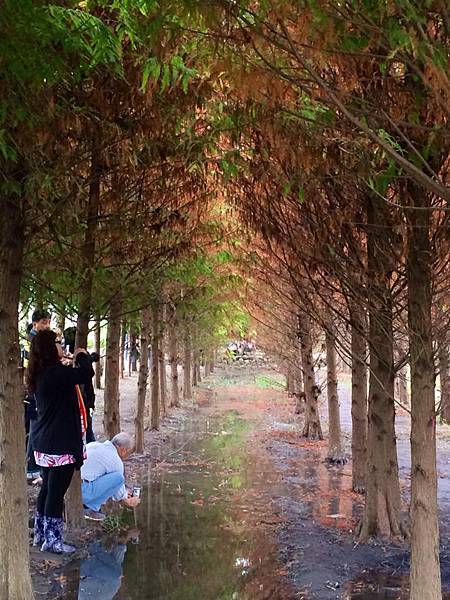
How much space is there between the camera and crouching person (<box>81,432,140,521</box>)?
274 inches

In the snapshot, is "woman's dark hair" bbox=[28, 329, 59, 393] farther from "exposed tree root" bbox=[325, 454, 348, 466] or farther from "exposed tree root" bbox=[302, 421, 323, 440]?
"exposed tree root" bbox=[302, 421, 323, 440]

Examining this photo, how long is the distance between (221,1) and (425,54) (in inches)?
35.4

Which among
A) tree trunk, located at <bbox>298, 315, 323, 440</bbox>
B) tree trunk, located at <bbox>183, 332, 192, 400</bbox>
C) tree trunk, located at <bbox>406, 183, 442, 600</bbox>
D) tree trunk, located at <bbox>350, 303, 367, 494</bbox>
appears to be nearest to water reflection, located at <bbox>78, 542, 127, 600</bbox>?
tree trunk, located at <bbox>406, 183, 442, 600</bbox>

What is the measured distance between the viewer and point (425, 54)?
2.62 m

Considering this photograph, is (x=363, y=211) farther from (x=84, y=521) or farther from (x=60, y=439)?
(x=84, y=521)

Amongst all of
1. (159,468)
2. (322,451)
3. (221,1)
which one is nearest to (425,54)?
(221,1)

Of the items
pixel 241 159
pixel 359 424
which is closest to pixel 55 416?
pixel 241 159

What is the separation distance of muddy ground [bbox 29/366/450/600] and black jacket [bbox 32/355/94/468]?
1065 millimetres

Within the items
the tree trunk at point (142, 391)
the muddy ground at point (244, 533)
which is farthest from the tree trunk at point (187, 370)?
the tree trunk at point (142, 391)

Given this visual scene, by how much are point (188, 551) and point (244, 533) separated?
104 cm

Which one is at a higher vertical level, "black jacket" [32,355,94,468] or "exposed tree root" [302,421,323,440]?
"black jacket" [32,355,94,468]

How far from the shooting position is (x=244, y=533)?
7.79 metres

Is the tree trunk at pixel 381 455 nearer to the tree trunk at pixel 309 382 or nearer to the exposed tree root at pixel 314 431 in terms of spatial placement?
the tree trunk at pixel 309 382

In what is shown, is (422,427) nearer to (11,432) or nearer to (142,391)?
(11,432)
